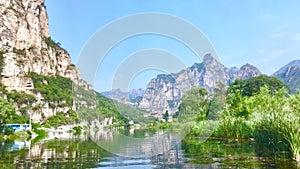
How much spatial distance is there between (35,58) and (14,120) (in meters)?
57.3

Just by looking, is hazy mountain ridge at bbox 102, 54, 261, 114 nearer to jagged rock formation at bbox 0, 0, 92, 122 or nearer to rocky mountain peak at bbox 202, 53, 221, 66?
rocky mountain peak at bbox 202, 53, 221, 66

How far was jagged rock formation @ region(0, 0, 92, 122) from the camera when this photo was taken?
353 feet

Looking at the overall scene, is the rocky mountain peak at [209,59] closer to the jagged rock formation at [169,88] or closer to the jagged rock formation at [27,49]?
the jagged rock formation at [169,88]

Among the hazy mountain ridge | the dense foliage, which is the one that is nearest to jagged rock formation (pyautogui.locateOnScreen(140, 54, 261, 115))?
the hazy mountain ridge

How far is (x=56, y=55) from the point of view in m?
156

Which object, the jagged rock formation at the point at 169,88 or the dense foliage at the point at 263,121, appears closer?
the dense foliage at the point at 263,121

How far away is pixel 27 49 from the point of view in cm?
12975

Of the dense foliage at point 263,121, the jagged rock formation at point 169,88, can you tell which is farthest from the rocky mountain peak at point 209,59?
the dense foliage at point 263,121

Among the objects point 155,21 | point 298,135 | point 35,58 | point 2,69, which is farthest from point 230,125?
point 35,58

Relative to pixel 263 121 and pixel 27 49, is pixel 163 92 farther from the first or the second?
pixel 27 49

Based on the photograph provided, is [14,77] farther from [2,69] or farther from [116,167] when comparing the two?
[116,167]

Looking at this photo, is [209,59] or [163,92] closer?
[209,59]

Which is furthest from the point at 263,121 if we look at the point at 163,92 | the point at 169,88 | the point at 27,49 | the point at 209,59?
the point at 27,49

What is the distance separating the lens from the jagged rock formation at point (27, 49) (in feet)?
353
